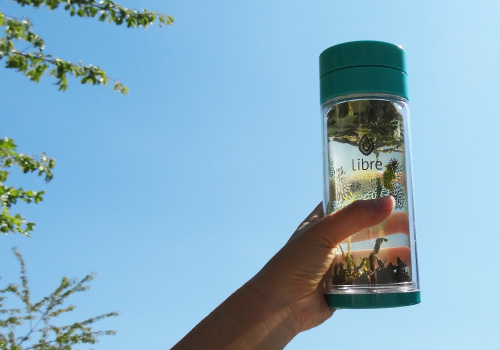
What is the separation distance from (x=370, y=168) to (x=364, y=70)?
404 mm

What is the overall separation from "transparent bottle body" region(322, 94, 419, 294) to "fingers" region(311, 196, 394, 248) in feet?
0.49

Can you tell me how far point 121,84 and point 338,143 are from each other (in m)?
3.64

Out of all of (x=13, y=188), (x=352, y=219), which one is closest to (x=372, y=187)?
(x=352, y=219)

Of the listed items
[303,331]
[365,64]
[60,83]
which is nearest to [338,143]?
[365,64]

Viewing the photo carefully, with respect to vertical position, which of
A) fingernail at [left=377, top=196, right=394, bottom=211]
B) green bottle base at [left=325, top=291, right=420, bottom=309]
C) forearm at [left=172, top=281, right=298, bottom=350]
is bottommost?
forearm at [left=172, top=281, right=298, bottom=350]

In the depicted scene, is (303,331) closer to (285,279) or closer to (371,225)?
(285,279)

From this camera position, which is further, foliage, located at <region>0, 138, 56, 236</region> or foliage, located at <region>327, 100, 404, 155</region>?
foliage, located at <region>0, 138, 56, 236</region>

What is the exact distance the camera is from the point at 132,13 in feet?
17.5

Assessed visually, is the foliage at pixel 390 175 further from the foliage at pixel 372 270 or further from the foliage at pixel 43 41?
the foliage at pixel 43 41

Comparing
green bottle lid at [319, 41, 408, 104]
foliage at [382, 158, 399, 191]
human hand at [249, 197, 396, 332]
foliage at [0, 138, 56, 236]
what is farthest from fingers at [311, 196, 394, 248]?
foliage at [0, 138, 56, 236]

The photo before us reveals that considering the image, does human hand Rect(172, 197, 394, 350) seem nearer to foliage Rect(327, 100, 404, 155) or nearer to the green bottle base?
the green bottle base

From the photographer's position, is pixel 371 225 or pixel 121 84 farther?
pixel 121 84

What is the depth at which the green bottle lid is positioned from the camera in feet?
7.42

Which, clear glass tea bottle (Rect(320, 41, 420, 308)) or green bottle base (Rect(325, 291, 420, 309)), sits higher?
clear glass tea bottle (Rect(320, 41, 420, 308))
